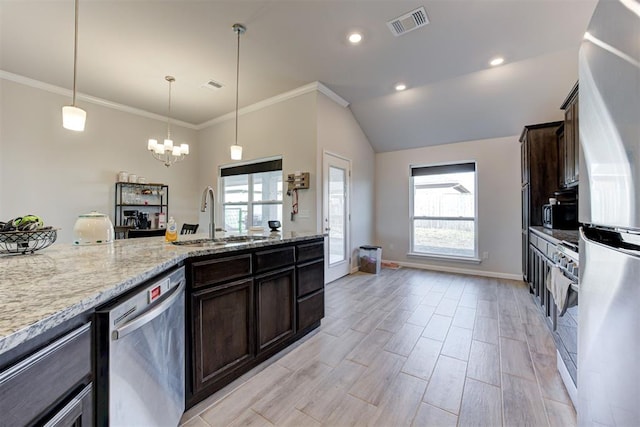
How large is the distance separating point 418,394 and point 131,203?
5477 mm

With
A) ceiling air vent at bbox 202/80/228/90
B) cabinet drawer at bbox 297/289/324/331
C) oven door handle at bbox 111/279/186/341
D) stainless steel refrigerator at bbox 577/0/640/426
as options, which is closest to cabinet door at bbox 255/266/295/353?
cabinet drawer at bbox 297/289/324/331

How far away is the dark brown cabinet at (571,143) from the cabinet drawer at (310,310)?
285cm

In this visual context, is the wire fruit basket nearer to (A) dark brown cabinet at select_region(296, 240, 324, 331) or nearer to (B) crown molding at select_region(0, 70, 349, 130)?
(A) dark brown cabinet at select_region(296, 240, 324, 331)

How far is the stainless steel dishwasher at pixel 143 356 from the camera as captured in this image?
0.86 metres

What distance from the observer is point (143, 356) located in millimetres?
1065

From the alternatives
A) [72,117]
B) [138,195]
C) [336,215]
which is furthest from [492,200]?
[138,195]

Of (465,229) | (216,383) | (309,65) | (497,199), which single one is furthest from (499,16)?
(216,383)

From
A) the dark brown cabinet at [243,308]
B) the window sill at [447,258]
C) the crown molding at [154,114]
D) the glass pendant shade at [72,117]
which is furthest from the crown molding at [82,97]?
the window sill at [447,258]

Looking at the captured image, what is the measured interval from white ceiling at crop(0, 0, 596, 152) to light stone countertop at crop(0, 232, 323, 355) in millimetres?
2452

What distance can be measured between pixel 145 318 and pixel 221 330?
0.74m

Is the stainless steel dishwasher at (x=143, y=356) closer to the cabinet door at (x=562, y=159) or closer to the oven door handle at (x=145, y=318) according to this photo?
the oven door handle at (x=145, y=318)

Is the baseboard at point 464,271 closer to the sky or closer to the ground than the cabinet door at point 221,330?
closer to the ground

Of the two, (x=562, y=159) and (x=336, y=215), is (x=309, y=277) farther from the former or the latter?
(x=562, y=159)

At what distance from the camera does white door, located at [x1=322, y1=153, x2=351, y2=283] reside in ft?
13.9
